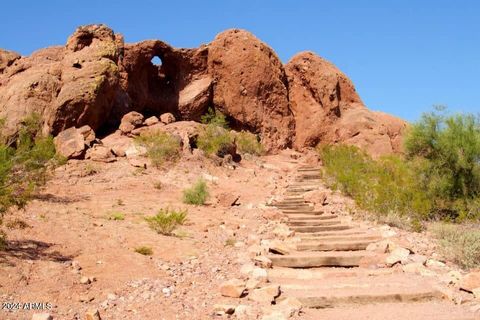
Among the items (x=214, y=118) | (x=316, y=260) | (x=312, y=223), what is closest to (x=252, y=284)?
(x=316, y=260)

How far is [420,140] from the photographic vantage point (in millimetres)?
11883

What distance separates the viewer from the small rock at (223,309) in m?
4.91

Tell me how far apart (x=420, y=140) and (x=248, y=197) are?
5542 millimetres

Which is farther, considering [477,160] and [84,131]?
[84,131]

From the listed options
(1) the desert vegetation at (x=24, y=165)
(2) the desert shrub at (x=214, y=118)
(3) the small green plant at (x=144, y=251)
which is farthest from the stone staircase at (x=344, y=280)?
(2) the desert shrub at (x=214, y=118)

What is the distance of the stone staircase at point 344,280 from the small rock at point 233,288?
55 cm

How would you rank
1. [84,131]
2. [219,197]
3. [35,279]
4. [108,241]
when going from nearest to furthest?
[35,279] < [108,241] < [219,197] < [84,131]

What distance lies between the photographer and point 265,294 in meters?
5.36

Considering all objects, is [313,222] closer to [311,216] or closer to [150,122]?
[311,216]

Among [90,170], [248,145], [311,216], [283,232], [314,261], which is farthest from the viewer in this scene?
[248,145]

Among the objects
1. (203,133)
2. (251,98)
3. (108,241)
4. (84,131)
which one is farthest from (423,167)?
(251,98)

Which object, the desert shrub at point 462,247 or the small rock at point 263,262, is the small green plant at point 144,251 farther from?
the desert shrub at point 462,247

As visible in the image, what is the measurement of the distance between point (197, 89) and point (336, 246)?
18.1m

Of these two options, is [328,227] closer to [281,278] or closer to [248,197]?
[281,278]
